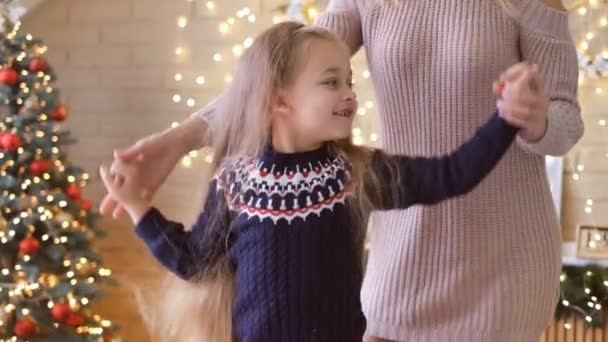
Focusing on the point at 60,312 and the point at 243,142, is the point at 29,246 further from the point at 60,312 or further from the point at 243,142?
the point at 243,142

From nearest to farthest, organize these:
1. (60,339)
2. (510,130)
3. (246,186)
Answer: (510,130) < (246,186) < (60,339)

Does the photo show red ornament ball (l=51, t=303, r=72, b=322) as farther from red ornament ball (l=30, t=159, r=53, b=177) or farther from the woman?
the woman

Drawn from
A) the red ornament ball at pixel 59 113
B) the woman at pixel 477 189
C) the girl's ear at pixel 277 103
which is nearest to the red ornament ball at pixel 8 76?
the red ornament ball at pixel 59 113

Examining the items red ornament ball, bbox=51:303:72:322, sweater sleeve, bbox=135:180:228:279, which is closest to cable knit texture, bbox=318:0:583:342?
sweater sleeve, bbox=135:180:228:279

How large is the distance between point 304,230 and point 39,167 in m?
2.03

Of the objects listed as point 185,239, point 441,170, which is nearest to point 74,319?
point 185,239

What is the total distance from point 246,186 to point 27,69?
2.08m

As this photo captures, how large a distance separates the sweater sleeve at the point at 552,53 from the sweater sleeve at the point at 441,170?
10 cm

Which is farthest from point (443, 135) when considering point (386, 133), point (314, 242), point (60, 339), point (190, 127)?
point (60, 339)

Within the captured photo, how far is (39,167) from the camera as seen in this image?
2867 millimetres

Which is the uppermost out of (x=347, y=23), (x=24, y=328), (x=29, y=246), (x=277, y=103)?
(x=347, y=23)

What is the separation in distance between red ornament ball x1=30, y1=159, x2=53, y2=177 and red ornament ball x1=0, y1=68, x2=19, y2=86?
0.28 metres

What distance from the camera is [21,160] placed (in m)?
2.88

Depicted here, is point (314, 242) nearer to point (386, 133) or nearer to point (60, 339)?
point (386, 133)
